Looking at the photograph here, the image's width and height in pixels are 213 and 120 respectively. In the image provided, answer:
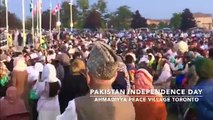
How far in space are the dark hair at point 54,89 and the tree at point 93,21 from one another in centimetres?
7621

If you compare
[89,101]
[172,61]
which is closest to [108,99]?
[89,101]

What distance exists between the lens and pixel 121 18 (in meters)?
102

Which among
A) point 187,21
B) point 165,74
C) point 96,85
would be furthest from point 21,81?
point 187,21

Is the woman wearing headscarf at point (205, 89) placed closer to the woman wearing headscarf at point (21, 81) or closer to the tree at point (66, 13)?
the woman wearing headscarf at point (21, 81)

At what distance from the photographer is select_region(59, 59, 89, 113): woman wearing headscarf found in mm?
8664

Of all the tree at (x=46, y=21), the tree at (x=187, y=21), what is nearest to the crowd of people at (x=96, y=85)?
the tree at (x=187, y=21)

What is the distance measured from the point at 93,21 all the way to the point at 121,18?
1434 cm

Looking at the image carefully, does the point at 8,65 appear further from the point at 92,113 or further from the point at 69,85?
the point at 92,113

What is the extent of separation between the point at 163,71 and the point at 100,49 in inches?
365

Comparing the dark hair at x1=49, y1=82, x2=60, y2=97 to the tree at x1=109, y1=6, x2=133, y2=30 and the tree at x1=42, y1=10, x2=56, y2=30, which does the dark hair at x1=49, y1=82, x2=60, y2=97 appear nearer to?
the tree at x1=42, y1=10, x2=56, y2=30

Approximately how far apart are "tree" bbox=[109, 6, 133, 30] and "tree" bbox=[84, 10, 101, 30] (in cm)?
968

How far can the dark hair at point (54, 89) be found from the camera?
29.1 ft

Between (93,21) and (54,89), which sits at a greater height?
(93,21)

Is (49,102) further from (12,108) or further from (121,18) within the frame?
(121,18)
